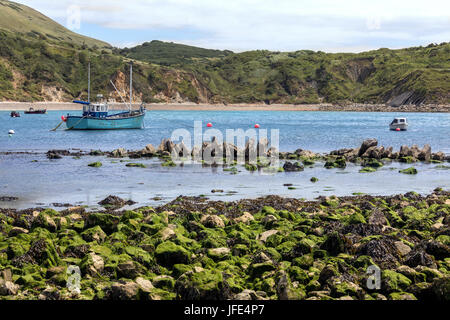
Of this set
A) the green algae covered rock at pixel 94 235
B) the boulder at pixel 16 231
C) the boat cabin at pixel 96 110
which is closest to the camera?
the green algae covered rock at pixel 94 235

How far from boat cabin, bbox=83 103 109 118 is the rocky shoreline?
61.3m

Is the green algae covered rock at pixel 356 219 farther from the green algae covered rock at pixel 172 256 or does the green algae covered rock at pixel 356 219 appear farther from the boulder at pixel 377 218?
the green algae covered rock at pixel 172 256

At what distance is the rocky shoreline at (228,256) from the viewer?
372 inches

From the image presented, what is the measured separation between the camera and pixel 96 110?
76.8 meters

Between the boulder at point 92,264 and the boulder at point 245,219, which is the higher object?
the boulder at point 92,264

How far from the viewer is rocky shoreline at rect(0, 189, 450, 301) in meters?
9.45

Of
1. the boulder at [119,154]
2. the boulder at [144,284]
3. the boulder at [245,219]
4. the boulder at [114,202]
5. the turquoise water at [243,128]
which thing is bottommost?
the turquoise water at [243,128]

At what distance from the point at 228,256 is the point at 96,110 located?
6807cm

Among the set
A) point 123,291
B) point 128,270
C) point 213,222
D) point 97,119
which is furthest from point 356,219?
point 97,119

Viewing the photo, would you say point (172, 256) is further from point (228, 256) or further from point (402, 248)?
point (402, 248)

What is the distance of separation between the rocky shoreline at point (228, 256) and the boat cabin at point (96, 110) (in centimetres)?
6135

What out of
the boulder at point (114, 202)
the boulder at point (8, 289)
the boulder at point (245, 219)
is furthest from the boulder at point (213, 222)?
the boulder at point (8, 289)

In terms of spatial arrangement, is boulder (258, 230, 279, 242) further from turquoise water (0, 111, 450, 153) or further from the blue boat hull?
the blue boat hull
